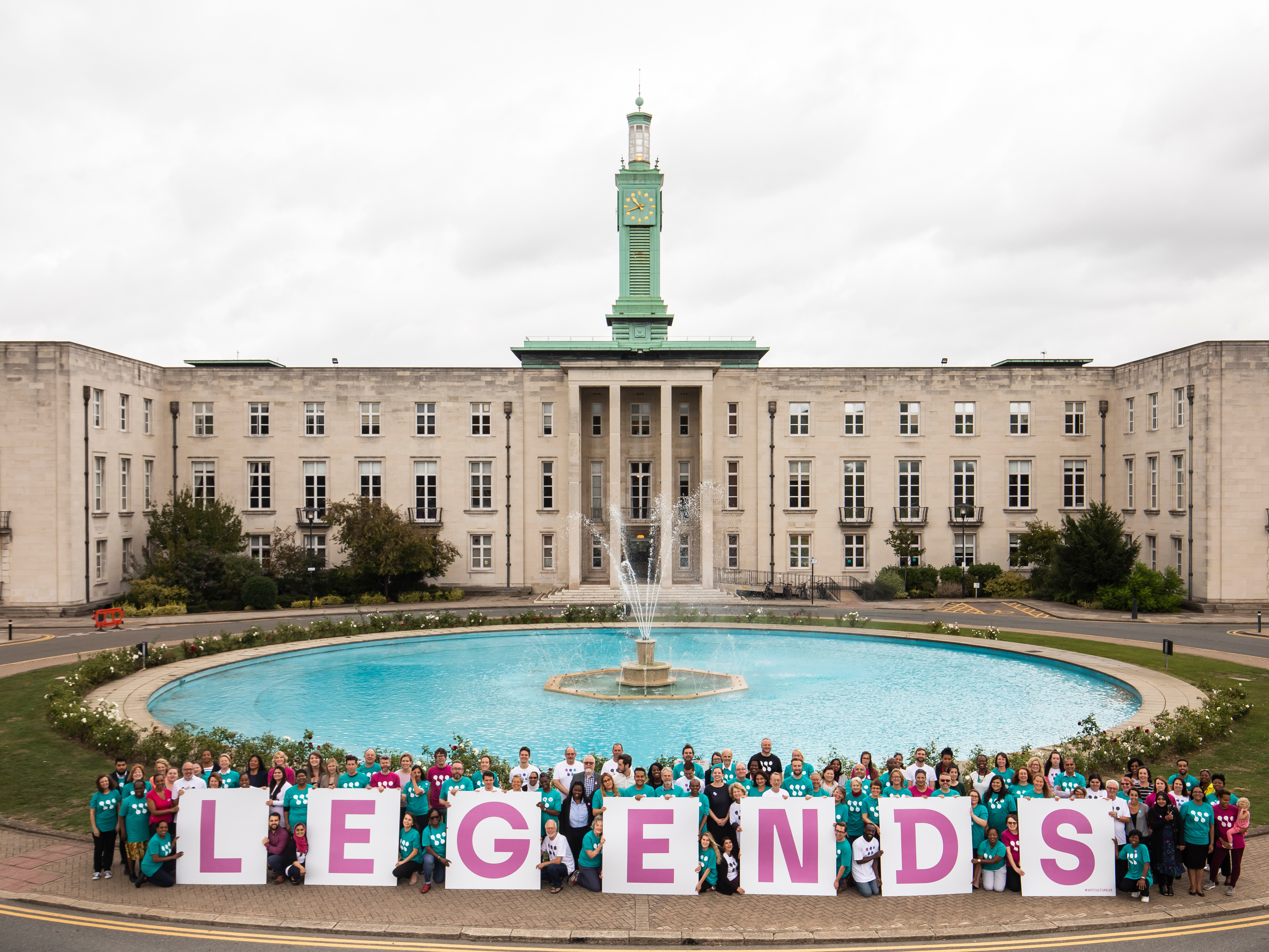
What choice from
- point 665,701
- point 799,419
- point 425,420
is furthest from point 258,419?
point 665,701

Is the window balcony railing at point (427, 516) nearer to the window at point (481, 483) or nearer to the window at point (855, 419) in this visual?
the window at point (481, 483)

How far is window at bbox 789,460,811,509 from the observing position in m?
53.3

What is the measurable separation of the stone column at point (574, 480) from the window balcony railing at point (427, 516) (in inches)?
295

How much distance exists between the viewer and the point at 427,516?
53.2 metres

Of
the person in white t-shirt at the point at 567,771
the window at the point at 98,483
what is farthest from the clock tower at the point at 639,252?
the person in white t-shirt at the point at 567,771

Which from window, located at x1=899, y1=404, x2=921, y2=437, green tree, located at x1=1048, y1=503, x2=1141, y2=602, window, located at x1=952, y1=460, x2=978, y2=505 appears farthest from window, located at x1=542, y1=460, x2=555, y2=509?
green tree, located at x1=1048, y1=503, x2=1141, y2=602

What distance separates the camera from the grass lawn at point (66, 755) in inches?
625

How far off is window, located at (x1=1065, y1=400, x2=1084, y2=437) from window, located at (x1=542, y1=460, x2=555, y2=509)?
29.4 meters

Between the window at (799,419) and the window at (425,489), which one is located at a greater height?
the window at (799,419)

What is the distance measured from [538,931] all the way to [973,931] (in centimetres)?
521

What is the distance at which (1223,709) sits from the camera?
20797mm

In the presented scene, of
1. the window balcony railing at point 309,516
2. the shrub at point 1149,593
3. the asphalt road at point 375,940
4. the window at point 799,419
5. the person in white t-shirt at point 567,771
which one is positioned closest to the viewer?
the asphalt road at point 375,940

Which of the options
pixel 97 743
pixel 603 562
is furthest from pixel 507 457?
pixel 97 743

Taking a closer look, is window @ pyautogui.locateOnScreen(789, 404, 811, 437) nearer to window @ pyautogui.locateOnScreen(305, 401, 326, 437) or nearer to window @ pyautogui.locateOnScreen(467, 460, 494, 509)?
window @ pyautogui.locateOnScreen(467, 460, 494, 509)
